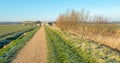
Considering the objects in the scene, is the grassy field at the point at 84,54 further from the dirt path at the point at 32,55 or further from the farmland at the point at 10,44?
the farmland at the point at 10,44

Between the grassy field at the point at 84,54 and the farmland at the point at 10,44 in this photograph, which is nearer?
the grassy field at the point at 84,54

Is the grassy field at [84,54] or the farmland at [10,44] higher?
the grassy field at [84,54]

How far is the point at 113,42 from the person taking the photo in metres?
22.4

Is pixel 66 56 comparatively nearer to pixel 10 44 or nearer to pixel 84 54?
pixel 84 54

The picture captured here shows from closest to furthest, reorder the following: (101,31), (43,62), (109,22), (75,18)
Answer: (43,62) < (109,22) < (101,31) < (75,18)

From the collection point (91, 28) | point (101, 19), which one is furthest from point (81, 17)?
point (101, 19)

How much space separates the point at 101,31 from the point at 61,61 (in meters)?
19.7

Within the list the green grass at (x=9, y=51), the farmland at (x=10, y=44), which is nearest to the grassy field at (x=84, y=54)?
the green grass at (x=9, y=51)

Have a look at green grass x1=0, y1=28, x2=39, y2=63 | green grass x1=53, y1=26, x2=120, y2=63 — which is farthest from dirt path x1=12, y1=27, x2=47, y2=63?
green grass x1=53, y1=26, x2=120, y2=63

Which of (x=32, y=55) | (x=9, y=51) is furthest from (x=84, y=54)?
(x=9, y=51)

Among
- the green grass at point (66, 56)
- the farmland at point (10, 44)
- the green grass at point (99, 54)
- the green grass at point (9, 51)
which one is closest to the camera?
the green grass at point (66, 56)

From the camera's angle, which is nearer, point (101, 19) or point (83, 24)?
point (101, 19)

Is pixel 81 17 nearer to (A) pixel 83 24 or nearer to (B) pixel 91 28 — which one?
(A) pixel 83 24

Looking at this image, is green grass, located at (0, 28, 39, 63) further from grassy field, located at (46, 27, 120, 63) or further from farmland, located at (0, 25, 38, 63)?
grassy field, located at (46, 27, 120, 63)
